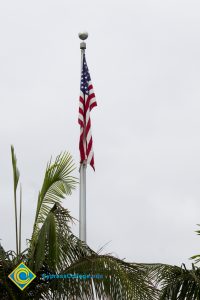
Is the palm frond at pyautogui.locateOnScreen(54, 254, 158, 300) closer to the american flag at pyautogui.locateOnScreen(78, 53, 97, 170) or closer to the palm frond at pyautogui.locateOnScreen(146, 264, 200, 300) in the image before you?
the palm frond at pyautogui.locateOnScreen(146, 264, 200, 300)

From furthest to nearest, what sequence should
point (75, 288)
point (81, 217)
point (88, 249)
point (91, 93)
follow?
1. point (91, 93)
2. point (81, 217)
3. point (88, 249)
4. point (75, 288)

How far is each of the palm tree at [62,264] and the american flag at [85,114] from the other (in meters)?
2.39

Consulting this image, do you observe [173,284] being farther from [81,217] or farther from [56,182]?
[81,217]

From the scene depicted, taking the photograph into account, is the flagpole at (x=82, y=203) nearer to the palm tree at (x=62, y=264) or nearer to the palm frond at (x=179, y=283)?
the palm tree at (x=62, y=264)

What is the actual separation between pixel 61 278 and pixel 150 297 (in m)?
1.50

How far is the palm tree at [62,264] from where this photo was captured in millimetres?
7738

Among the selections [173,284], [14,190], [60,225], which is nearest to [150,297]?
[173,284]

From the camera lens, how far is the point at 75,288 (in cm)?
816

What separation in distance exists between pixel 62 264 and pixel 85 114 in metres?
4.86

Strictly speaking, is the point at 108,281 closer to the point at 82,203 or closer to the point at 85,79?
the point at 82,203


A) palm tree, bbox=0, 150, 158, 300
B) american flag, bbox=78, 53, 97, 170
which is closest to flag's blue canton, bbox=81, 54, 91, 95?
→ american flag, bbox=78, 53, 97, 170

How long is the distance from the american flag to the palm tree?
239 centimetres

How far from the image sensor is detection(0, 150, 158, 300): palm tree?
305 inches

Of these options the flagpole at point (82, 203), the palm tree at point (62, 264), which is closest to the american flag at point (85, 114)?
the flagpole at point (82, 203)
